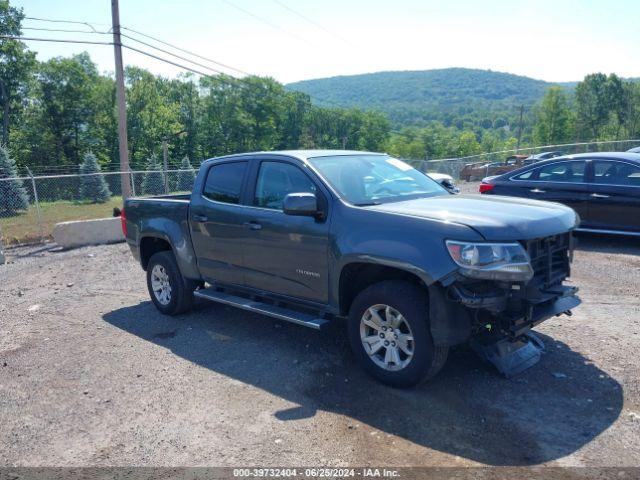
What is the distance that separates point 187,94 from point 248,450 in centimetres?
8232

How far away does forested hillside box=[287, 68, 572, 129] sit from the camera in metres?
150

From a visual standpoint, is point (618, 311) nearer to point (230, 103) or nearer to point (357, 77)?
point (230, 103)

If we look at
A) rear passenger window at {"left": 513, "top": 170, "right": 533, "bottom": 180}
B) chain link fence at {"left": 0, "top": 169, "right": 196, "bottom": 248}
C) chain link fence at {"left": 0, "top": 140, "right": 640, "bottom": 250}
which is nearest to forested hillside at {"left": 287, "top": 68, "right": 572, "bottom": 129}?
chain link fence at {"left": 0, "top": 140, "right": 640, "bottom": 250}

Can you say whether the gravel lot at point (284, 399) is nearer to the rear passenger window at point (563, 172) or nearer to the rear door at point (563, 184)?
the rear door at point (563, 184)

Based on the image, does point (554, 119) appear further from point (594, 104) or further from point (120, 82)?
point (120, 82)

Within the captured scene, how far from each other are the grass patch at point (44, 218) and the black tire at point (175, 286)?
8097 mm

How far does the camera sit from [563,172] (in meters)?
9.62

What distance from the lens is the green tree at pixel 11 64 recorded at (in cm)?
5106

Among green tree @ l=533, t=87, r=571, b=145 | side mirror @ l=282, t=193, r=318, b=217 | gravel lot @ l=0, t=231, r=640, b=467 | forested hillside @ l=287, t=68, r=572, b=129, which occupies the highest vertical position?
forested hillside @ l=287, t=68, r=572, b=129

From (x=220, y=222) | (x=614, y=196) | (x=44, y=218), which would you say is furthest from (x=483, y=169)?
(x=220, y=222)

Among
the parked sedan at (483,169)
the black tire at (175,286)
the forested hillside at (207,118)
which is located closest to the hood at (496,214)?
the black tire at (175,286)

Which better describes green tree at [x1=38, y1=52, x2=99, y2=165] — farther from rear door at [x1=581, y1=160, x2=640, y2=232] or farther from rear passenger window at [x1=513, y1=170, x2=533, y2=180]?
rear door at [x1=581, y1=160, x2=640, y2=232]

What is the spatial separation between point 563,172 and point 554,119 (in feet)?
285

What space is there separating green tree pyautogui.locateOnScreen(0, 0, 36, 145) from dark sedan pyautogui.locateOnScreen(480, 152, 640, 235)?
53.6 meters
